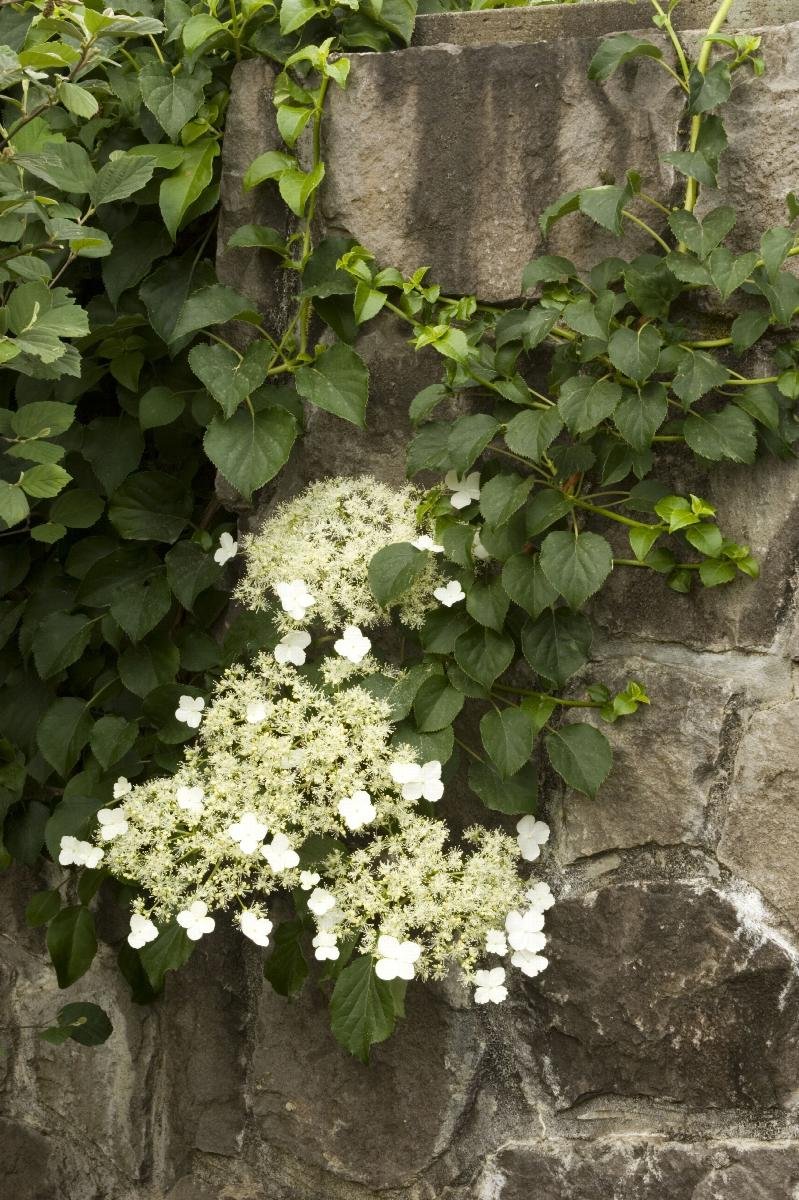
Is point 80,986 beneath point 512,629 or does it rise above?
beneath

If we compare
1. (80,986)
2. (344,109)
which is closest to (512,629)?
(344,109)

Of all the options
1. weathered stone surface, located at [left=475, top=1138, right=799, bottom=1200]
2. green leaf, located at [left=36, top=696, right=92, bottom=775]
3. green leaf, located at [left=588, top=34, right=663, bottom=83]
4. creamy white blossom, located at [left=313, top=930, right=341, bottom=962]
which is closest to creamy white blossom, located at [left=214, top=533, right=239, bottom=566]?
green leaf, located at [left=36, top=696, right=92, bottom=775]

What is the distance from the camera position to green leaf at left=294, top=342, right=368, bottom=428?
1475 millimetres

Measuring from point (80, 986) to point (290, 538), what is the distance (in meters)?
0.88

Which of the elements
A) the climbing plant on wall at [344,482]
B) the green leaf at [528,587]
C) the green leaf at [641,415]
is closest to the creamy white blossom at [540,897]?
the climbing plant on wall at [344,482]

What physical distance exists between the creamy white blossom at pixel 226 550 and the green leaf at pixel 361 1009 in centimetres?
58

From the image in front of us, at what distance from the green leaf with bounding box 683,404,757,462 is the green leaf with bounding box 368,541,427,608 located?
358 millimetres

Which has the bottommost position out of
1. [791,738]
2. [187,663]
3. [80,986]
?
[80,986]

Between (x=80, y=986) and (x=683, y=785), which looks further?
(x=80, y=986)

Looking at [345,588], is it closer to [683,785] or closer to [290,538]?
[290,538]

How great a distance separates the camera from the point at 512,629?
1.46 metres

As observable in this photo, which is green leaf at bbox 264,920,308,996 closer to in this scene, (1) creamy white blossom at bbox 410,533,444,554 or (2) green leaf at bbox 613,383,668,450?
(1) creamy white blossom at bbox 410,533,444,554

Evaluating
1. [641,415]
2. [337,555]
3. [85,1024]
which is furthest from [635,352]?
[85,1024]

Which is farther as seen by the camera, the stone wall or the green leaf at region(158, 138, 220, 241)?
the green leaf at region(158, 138, 220, 241)
